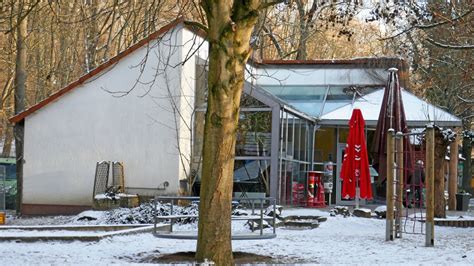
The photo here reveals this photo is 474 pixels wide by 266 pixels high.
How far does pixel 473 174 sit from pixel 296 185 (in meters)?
26.3

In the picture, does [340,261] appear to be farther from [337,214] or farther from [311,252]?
[337,214]

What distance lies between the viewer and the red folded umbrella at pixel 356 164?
66.5 feet

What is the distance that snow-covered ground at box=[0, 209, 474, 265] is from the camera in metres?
10.8

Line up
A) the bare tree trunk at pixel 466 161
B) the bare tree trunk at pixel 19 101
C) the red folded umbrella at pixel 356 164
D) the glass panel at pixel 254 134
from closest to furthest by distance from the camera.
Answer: the red folded umbrella at pixel 356 164, the glass panel at pixel 254 134, the bare tree trunk at pixel 19 101, the bare tree trunk at pixel 466 161

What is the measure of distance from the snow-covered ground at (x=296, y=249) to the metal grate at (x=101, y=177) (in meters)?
9.82

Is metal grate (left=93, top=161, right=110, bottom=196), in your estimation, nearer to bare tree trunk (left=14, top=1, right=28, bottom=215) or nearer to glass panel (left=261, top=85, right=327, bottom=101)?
bare tree trunk (left=14, top=1, right=28, bottom=215)

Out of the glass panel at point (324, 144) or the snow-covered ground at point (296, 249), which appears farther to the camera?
the glass panel at point (324, 144)

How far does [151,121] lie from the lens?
Answer: 965 inches

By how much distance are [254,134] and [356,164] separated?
4.62 m

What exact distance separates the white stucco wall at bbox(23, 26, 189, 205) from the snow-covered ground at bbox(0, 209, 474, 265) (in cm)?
928

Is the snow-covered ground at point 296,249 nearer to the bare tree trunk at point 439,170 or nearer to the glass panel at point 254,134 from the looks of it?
the bare tree trunk at point 439,170

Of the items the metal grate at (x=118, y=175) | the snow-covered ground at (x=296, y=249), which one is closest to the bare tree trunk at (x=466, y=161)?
the metal grate at (x=118, y=175)

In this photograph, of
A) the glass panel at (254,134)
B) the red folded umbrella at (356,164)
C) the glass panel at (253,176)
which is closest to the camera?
the red folded umbrella at (356,164)

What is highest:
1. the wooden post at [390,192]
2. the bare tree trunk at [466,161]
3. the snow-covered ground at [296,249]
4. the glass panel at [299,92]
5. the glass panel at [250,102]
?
the glass panel at [299,92]
